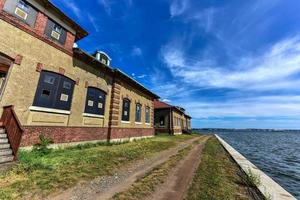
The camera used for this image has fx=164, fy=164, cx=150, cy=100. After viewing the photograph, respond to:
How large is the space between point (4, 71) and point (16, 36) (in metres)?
1.78

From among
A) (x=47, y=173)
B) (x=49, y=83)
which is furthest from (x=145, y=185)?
(x=49, y=83)

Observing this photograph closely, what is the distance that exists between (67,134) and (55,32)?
6.25m

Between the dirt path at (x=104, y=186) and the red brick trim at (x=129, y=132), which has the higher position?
the red brick trim at (x=129, y=132)

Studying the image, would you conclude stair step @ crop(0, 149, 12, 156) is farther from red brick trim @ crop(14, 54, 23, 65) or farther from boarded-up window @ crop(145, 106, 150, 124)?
boarded-up window @ crop(145, 106, 150, 124)

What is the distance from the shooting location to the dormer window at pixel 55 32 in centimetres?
957

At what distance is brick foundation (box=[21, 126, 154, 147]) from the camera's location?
26.8 ft

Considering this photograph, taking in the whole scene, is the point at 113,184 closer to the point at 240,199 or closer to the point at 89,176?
the point at 89,176

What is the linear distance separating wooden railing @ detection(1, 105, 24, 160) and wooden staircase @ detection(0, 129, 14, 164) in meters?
0.11

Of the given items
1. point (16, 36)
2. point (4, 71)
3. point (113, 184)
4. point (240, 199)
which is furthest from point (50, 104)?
point (240, 199)

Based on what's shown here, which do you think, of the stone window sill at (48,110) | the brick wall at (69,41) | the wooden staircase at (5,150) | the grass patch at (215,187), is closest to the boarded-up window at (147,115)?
the stone window sill at (48,110)

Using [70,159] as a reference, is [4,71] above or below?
above

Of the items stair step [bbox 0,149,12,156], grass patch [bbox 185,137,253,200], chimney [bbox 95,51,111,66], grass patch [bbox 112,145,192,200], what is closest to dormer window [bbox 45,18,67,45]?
chimney [bbox 95,51,111,66]

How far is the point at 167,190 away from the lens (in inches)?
198

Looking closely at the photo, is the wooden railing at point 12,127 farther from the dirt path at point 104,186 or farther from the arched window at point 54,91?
the dirt path at point 104,186
